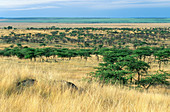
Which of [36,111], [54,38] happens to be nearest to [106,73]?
[36,111]

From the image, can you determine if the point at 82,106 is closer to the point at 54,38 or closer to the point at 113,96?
the point at 113,96

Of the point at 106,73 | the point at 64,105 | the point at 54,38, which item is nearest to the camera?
the point at 64,105

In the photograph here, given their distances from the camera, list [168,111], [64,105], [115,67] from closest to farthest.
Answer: [64,105] < [168,111] < [115,67]

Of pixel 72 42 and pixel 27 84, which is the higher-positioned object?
pixel 27 84

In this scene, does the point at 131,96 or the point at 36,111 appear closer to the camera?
the point at 36,111

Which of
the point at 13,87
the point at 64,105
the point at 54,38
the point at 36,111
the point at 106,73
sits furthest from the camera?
the point at 54,38

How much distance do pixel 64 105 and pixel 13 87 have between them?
2002 millimetres

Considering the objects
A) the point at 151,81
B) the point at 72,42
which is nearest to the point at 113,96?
the point at 151,81

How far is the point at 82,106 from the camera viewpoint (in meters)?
3.77

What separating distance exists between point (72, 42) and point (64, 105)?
117 m

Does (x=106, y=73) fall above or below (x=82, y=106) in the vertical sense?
below

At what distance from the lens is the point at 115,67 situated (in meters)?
22.4

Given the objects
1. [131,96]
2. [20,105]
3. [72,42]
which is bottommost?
[72,42]

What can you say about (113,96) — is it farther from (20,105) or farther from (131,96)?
(20,105)
